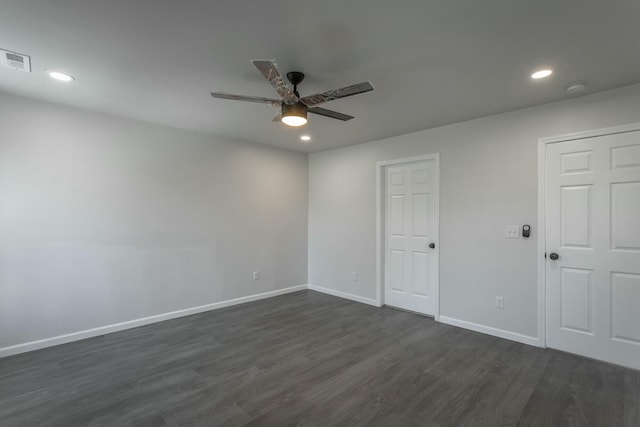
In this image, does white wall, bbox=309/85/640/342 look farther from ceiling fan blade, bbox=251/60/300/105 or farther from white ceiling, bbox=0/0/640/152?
ceiling fan blade, bbox=251/60/300/105

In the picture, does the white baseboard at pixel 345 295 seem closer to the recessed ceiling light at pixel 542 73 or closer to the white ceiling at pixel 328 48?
the white ceiling at pixel 328 48

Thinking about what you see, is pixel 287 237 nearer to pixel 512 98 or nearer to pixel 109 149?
pixel 109 149

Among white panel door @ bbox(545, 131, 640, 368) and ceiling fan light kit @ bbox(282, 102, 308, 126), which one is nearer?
ceiling fan light kit @ bbox(282, 102, 308, 126)

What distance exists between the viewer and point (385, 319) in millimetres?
4031

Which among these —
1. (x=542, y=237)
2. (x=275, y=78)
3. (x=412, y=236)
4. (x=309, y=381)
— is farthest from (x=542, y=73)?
(x=309, y=381)

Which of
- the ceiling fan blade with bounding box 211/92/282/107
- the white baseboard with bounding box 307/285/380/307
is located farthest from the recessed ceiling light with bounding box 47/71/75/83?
the white baseboard with bounding box 307/285/380/307

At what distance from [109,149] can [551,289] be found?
513 cm

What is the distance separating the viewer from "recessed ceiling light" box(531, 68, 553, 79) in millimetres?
2445

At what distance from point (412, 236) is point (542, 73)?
2420 mm

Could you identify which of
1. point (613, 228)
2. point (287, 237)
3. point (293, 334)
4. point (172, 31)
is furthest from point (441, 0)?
point (287, 237)

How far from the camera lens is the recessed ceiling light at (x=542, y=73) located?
245 centimetres

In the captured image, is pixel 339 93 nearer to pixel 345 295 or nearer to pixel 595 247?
pixel 595 247

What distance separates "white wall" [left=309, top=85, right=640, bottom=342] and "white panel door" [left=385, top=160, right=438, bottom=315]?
0.59 feet

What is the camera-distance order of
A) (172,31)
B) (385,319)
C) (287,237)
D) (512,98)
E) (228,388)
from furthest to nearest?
(287,237), (385,319), (512,98), (228,388), (172,31)
